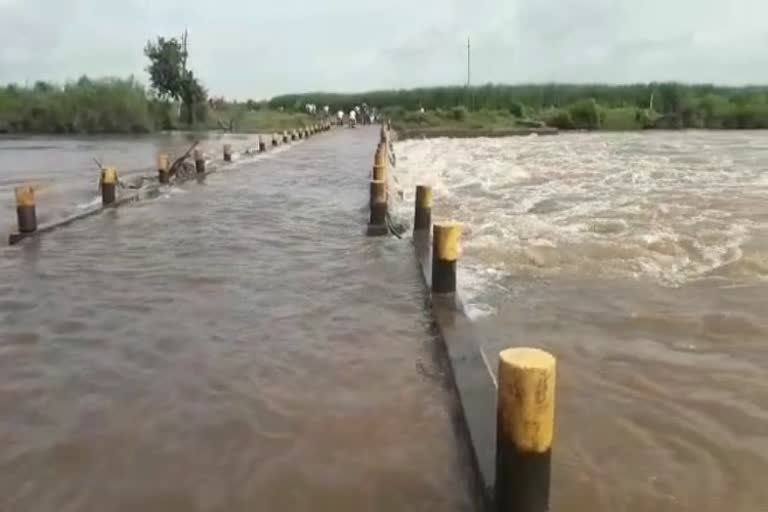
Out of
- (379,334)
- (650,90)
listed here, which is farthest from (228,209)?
(650,90)

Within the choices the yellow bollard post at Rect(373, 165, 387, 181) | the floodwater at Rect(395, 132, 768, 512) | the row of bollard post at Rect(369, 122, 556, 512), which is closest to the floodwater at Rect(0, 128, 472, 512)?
the row of bollard post at Rect(369, 122, 556, 512)

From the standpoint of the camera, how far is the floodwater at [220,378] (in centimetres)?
388

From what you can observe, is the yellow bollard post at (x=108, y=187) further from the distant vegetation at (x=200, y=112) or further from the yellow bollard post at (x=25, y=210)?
the distant vegetation at (x=200, y=112)

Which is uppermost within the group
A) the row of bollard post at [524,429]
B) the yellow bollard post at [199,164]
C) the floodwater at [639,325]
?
the yellow bollard post at [199,164]

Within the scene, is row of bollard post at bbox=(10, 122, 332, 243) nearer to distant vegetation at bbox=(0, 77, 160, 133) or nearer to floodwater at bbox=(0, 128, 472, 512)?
floodwater at bbox=(0, 128, 472, 512)

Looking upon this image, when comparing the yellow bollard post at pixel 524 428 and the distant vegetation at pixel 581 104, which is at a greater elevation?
the distant vegetation at pixel 581 104

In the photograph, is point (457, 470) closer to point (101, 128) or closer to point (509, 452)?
point (509, 452)

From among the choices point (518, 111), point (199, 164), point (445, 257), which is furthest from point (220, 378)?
point (518, 111)

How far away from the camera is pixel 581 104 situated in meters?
57.1

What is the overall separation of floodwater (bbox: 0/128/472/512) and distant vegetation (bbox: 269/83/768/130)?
45.5m

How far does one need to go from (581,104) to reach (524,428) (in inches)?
2242

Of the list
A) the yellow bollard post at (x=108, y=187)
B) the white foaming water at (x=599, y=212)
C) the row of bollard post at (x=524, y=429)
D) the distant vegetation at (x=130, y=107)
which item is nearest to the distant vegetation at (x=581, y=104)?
the distant vegetation at (x=130, y=107)

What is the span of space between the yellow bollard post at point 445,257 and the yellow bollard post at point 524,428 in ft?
11.6

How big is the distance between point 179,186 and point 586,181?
982 centimetres
